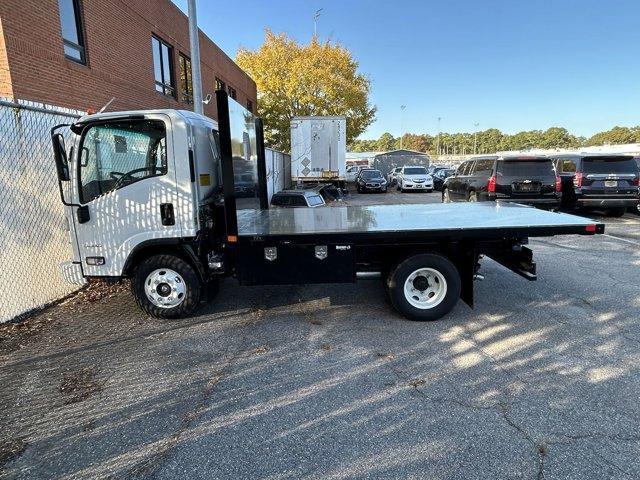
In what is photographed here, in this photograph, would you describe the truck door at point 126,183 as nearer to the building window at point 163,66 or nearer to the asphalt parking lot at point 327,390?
the asphalt parking lot at point 327,390

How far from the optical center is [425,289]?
5.05m

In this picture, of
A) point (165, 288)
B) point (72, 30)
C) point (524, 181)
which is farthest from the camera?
point (524, 181)

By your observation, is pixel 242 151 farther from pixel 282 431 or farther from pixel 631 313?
pixel 631 313

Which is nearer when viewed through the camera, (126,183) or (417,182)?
(126,183)

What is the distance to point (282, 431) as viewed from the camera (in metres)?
3.09

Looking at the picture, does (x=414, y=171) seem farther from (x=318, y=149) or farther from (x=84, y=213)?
(x=84, y=213)

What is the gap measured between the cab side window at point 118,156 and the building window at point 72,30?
6.05 m

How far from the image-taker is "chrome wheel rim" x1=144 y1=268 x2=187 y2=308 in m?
5.09

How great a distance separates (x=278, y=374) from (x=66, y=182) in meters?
3.32

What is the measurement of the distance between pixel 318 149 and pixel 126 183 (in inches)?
688

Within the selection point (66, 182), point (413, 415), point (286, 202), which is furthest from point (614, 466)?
point (286, 202)

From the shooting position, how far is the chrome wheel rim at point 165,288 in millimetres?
5090

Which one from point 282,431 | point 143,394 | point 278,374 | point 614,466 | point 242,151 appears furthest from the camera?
point 242,151

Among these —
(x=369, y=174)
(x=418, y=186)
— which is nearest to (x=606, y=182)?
(x=418, y=186)
